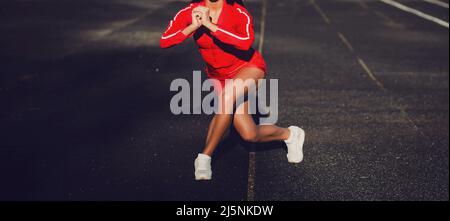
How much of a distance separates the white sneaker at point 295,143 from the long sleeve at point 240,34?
5.60 ft

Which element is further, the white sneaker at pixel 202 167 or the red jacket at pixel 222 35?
the white sneaker at pixel 202 167

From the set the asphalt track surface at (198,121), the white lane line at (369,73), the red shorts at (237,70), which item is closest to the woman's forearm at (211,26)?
the red shorts at (237,70)

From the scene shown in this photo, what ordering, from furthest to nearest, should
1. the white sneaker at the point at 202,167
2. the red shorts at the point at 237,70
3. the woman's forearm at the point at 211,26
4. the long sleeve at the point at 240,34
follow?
the white sneaker at the point at 202,167, the red shorts at the point at 237,70, the long sleeve at the point at 240,34, the woman's forearm at the point at 211,26

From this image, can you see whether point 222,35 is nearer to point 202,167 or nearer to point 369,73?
point 202,167

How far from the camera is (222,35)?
2.88 m

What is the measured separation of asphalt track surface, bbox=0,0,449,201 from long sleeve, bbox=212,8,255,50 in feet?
5.66

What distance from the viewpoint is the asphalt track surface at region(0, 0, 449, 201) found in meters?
4.60

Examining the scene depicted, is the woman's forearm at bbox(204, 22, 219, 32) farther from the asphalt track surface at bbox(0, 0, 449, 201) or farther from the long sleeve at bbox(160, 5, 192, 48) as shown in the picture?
the asphalt track surface at bbox(0, 0, 449, 201)

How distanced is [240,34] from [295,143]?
1.85 meters

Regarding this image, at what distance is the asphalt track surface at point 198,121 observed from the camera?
4.60 meters

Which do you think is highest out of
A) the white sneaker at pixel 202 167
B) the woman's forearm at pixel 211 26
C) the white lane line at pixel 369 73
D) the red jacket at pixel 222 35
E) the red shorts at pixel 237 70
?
the woman's forearm at pixel 211 26

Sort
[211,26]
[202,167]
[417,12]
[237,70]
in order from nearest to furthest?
[211,26] → [237,70] → [202,167] → [417,12]

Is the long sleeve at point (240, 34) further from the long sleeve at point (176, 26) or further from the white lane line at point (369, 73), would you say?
the white lane line at point (369, 73)

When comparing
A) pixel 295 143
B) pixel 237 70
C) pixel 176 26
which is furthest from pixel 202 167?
pixel 176 26
